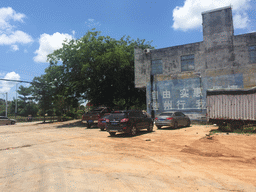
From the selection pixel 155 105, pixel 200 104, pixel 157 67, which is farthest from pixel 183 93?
pixel 157 67

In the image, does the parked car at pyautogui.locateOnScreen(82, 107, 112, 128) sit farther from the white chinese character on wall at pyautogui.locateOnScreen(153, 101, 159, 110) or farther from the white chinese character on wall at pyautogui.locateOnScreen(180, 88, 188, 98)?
the white chinese character on wall at pyautogui.locateOnScreen(180, 88, 188, 98)

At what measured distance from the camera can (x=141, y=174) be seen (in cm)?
520

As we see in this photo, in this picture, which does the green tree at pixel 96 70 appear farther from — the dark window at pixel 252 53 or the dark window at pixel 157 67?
the dark window at pixel 252 53

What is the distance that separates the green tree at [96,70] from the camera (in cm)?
2481

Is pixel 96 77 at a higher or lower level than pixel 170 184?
higher

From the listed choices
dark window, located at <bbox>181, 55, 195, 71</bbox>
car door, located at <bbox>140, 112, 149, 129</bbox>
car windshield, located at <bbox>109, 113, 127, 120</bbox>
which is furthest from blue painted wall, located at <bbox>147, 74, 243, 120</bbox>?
car windshield, located at <bbox>109, 113, 127, 120</bbox>

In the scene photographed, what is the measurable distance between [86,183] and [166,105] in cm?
1950

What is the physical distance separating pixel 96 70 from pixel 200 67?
12.4m

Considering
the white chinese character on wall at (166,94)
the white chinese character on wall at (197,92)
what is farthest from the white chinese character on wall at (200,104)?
the white chinese character on wall at (166,94)

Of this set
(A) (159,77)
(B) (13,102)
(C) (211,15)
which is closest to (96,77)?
(A) (159,77)

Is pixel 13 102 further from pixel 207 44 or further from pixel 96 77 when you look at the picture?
pixel 207 44

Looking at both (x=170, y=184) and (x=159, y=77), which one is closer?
(x=170, y=184)

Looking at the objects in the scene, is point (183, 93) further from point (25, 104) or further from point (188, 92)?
point (25, 104)

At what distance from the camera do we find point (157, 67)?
24453mm
